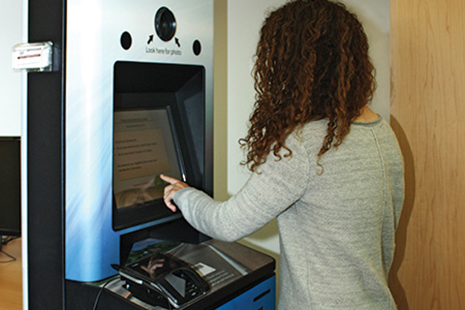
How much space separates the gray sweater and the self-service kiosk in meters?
0.19

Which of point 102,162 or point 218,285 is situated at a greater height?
point 102,162

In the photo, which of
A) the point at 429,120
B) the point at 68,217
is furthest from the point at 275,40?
the point at 429,120

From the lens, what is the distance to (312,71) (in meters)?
1.13

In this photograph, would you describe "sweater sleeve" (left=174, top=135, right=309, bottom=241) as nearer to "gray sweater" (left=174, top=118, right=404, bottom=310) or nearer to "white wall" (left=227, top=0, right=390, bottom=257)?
"gray sweater" (left=174, top=118, right=404, bottom=310)

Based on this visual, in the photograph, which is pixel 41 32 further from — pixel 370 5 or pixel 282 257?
pixel 370 5

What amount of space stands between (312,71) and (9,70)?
125cm

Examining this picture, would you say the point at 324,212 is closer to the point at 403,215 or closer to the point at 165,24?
the point at 165,24

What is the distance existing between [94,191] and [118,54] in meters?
0.36

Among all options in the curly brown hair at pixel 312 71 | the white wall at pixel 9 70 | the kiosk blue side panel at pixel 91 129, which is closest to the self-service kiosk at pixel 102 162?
the kiosk blue side panel at pixel 91 129

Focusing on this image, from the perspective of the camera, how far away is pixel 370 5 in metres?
2.40

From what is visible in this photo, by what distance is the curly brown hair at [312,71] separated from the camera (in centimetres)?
113

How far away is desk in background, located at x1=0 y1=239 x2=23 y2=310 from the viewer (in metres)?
1.43

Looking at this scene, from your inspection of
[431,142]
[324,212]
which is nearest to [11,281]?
[324,212]

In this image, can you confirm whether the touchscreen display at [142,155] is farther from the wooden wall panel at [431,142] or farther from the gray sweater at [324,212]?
the wooden wall panel at [431,142]
